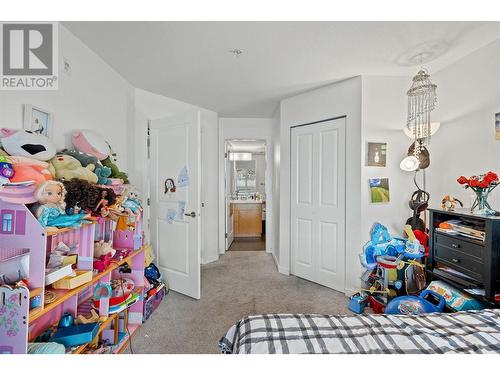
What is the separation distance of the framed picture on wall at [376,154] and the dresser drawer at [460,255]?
0.89m

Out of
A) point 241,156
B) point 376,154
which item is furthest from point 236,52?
point 241,156

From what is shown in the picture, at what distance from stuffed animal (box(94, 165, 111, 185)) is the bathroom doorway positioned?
2631mm

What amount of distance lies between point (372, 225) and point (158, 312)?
233 cm

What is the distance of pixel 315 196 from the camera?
9.72 feet

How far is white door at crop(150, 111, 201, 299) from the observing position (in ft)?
8.29

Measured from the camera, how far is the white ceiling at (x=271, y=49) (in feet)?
5.55

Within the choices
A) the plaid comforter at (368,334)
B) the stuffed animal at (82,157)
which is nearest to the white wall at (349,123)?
the plaid comforter at (368,334)

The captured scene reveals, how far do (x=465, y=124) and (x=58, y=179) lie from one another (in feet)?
10.4

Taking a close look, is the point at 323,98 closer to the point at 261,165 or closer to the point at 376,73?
the point at 376,73

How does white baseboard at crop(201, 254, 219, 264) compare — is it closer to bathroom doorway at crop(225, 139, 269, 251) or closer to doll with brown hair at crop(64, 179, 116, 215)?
bathroom doorway at crop(225, 139, 269, 251)

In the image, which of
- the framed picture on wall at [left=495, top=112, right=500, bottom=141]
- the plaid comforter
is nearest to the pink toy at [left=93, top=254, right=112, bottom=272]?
the plaid comforter

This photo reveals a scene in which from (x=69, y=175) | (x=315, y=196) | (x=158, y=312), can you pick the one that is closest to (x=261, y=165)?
(x=315, y=196)

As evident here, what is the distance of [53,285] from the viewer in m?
1.36

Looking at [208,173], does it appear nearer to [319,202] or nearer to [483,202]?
[319,202]
